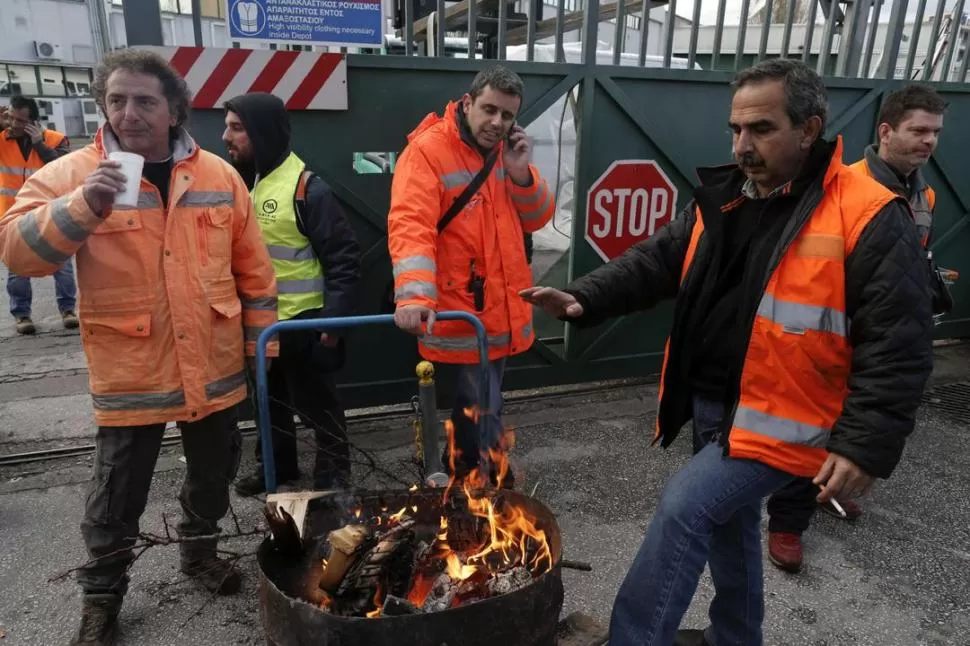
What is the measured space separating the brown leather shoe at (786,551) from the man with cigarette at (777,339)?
94 centimetres

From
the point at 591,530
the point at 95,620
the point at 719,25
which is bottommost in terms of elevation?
the point at 591,530

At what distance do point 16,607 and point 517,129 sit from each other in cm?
309

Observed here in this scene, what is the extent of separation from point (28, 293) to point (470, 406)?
16.8 ft

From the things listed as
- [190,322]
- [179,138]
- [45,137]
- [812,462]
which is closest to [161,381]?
[190,322]

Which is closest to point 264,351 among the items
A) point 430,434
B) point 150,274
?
point 150,274

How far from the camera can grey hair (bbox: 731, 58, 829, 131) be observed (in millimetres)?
1892

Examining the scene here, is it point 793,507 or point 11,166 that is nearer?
point 793,507

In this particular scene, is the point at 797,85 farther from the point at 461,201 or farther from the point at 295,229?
the point at 295,229

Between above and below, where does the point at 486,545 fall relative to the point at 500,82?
below

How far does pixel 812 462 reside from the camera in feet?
6.43

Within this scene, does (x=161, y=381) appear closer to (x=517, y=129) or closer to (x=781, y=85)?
(x=517, y=129)

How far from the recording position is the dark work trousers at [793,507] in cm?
318

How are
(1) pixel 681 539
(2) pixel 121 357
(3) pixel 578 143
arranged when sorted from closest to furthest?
(1) pixel 681 539 → (2) pixel 121 357 → (3) pixel 578 143

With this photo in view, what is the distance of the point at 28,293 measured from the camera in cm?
623
